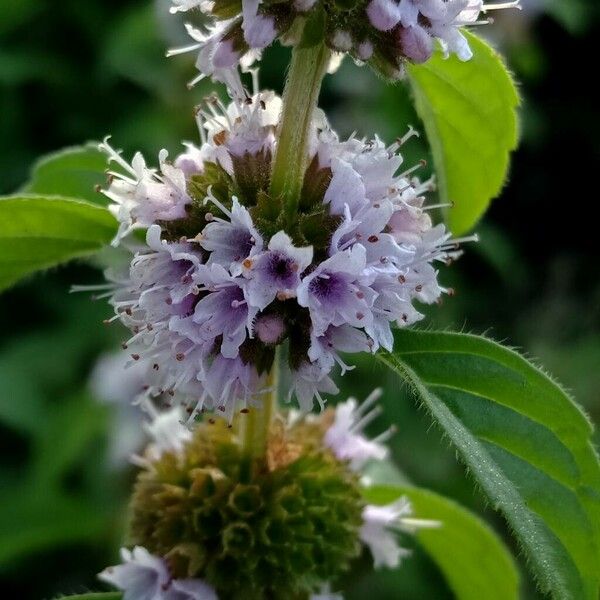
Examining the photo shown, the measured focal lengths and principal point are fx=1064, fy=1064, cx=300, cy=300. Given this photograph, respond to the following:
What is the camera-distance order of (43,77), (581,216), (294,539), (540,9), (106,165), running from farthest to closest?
(581,216) → (540,9) → (43,77) → (106,165) → (294,539)

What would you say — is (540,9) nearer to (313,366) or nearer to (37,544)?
(37,544)

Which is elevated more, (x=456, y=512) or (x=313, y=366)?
(x=313, y=366)

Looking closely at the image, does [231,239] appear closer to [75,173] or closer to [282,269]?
[282,269]

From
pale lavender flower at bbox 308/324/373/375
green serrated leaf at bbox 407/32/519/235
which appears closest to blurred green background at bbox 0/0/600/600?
green serrated leaf at bbox 407/32/519/235

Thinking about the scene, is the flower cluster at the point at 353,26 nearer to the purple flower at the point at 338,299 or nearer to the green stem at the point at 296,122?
the green stem at the point at 296,122

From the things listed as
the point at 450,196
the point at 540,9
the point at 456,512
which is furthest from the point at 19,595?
the point at 540,9

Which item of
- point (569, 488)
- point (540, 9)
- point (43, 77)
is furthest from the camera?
point (540, 9)
